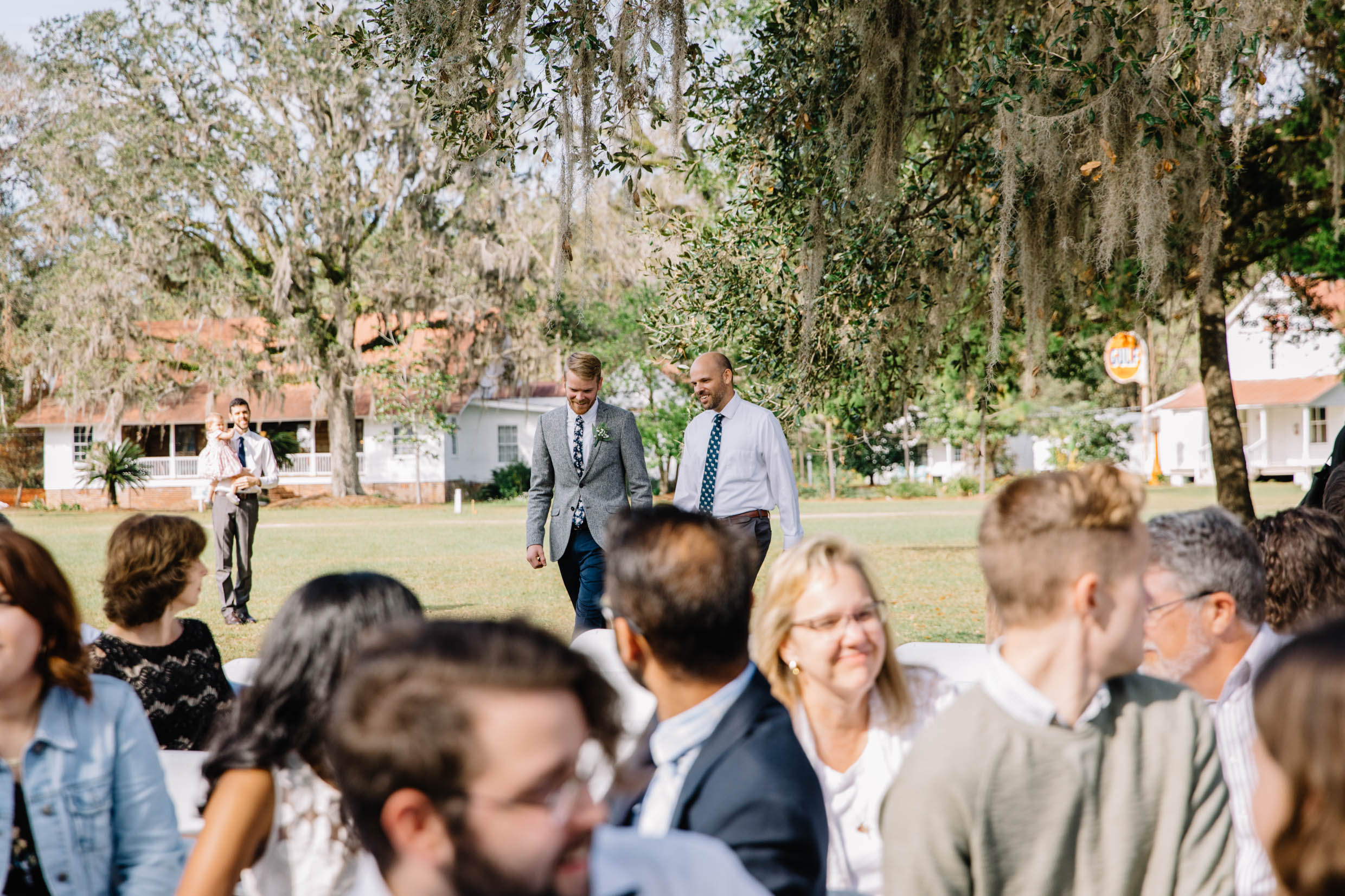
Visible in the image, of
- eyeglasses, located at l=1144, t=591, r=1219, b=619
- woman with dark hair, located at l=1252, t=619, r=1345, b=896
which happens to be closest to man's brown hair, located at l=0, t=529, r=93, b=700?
woman with dark hair, located at l=1252, t=619, r=1345, b=896

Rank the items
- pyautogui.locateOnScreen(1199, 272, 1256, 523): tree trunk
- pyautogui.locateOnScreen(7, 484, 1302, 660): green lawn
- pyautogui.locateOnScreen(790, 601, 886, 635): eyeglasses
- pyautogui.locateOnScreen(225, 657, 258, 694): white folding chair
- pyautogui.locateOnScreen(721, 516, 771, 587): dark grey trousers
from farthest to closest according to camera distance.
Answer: pyautogui.locateOnScreen(1199, 272, 1256, 523): tree trunk → pyautogui.locateOnScreen(7, 484, 1302, 660): green lawn → pyautogui.locateOnScreen(721, 516, 771, 587): dark grey trousers → pyautogui.locateOnScreen(225, 657, 258, 694): white folding chair → pyautogui.locateOnScreen(790, 601, 886, 635): eyeglasses

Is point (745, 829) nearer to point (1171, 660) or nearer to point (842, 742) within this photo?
point (842, 742)

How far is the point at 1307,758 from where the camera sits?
120 centimetres

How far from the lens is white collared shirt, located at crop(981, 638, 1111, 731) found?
76.3 inches

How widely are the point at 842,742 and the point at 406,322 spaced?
38682mm

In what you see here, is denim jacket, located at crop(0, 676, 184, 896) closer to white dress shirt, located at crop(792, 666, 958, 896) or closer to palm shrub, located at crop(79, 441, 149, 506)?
white dress shirt, located at crop(792, 666, 958, 896)

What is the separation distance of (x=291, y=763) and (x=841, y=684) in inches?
44.6

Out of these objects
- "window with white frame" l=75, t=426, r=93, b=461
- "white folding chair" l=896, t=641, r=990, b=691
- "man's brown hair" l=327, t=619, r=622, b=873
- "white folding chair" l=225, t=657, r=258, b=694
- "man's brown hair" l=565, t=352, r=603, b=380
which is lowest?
"white folding chair" l=225, t=657, r=258, b=694

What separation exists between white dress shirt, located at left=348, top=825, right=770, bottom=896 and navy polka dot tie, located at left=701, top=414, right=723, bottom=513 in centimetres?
495

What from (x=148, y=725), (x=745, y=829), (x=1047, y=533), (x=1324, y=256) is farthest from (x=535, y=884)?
(x=1324, y=256)

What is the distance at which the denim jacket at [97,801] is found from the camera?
83.6 inches

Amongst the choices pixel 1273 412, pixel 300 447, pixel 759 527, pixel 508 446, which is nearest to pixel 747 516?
pixel 759 527

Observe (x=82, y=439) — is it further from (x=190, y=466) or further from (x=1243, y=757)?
(x=1243, y=757)

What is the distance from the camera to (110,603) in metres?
3.47
